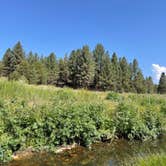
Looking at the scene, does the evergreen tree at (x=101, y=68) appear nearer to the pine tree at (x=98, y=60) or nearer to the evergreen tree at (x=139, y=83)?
the pine tree at (x=98, y=60)

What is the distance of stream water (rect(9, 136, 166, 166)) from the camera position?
6262 mm

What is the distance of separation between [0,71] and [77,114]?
1529 inches

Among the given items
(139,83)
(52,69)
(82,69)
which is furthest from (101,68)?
(52,69)

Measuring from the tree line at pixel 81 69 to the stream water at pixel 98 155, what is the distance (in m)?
32.8

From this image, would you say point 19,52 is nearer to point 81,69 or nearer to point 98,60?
point 81,69

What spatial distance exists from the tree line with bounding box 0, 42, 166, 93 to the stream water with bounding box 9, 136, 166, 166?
108ft

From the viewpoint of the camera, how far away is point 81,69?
44625mm

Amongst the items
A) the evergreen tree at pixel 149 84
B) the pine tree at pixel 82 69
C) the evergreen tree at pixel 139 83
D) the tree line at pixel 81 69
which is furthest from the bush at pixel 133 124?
the evergreen tree at pixel 149 84

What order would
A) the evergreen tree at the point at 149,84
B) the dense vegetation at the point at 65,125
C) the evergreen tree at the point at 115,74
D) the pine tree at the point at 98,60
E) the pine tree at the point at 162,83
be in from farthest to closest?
the evergreen tree at the point at 149,84 → the pine tree at the point at 162,83 → the pine tree at the point at 98,60 → the evergreen tree at the point at 115,74 → the dense vegetation at the point at 65,125

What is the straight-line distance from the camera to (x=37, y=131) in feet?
22.5

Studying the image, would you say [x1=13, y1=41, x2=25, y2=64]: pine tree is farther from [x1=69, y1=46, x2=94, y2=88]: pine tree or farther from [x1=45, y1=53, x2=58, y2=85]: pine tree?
[x1=69, y1=46, x2=94, y2=88]: pine tree

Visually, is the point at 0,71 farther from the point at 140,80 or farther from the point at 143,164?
the point at 143,164

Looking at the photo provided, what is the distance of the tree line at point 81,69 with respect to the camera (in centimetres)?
4282

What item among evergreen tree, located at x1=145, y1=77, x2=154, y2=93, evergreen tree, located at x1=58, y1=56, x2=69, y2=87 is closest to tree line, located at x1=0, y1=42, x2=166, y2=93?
evergreen tree, located at x1=58, y1=56, x2=69, y2=87
